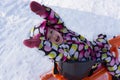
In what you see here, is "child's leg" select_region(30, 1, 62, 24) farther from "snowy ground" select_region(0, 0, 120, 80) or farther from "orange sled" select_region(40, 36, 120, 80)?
"snowy ground" select_region(0, 0, 120, 80)

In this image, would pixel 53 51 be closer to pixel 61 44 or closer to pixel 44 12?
pixel 61 44

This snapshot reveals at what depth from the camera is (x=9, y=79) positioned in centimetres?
178

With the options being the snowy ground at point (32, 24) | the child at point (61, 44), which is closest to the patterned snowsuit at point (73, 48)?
the child at point (61, 44)

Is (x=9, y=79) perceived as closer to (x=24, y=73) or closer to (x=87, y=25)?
(x=24, y=73)

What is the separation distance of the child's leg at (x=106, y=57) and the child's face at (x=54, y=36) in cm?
25

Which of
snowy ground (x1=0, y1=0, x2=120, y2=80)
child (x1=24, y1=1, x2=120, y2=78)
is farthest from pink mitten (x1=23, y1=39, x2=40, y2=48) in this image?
snowy ground (x1=0, y1=0, x2=120, y2=80)

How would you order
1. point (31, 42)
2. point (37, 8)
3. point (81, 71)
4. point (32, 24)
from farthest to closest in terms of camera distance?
point (32, 24) → point (81, 71) → point (37, 8) → point (31, 42)

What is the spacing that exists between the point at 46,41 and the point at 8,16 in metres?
1.19

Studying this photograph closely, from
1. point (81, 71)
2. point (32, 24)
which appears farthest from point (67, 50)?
point (32, 24)

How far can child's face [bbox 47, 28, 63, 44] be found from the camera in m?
1.25

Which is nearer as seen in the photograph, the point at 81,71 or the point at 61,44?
the point at 61,44

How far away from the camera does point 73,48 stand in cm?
131

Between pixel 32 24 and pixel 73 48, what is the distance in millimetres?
913

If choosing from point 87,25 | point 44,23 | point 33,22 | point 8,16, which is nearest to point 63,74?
point 44,23
